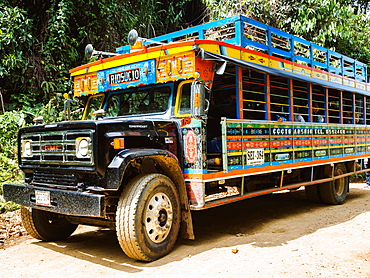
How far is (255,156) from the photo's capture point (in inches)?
218

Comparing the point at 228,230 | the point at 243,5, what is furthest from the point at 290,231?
the point at 243,5

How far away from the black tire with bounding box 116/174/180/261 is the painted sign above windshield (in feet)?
5.07

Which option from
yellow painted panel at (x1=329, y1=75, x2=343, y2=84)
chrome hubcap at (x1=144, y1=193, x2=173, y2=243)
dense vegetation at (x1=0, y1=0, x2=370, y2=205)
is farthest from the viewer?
dense vegetation at (x1=0, y1=0, x2=370, y2=205)

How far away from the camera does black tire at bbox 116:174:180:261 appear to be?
13.0 feet

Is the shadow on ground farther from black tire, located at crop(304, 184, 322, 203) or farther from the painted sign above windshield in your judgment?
the painted sign above windshield

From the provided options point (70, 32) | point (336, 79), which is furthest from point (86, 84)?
point (336, 79)

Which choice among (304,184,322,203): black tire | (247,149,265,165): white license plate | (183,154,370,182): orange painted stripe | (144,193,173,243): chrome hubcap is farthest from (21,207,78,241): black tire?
(304,184,322,203): black tire

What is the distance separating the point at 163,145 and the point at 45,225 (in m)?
2.06

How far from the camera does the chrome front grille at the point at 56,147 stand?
13.1ft

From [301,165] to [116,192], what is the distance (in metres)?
3.76

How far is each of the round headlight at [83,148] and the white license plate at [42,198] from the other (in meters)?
0.64

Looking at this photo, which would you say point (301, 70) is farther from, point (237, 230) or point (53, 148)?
point (53, 148)

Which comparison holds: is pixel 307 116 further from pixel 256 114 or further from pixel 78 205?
pixel 78 205

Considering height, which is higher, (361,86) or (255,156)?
(361,86)
